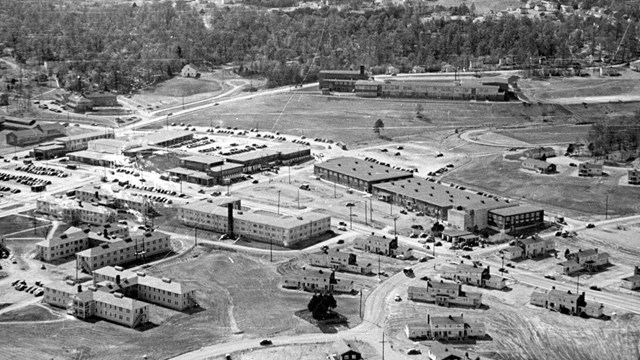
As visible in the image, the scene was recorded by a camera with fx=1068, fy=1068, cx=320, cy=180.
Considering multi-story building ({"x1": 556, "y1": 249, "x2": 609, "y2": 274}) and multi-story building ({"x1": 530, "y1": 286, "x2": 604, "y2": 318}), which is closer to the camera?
multi-story building ({"x1": 530, "y1": 286, "x2": 604, "y2": 318})

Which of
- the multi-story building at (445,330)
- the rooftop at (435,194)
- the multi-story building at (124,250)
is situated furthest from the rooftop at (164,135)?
the multi-story building at (445,330)

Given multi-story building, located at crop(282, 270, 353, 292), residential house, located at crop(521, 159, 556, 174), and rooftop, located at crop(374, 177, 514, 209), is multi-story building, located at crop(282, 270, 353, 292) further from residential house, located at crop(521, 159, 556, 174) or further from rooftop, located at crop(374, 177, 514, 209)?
residential house, located at crop(521, 159, 556, 174)

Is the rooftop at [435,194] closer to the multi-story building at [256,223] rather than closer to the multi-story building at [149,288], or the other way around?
the multi-story building at [256,223]

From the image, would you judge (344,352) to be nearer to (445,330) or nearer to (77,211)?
(445,330)

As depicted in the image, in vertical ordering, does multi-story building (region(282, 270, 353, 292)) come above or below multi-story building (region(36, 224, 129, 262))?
below

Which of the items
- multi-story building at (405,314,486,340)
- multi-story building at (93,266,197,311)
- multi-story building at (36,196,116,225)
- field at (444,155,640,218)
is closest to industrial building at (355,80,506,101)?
field at (444,155,640,218)

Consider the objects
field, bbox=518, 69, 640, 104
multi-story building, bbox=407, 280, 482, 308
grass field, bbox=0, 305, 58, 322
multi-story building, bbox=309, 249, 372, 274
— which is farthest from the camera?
field, bbox=518, 69, 640, 104

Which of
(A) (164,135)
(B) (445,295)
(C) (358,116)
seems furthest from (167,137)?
(B) (445,295)
